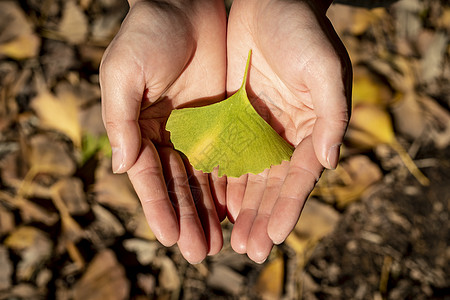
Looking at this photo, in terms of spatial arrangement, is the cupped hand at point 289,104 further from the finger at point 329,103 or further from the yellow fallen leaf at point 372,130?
the yellow fallen leaf at point 372,130

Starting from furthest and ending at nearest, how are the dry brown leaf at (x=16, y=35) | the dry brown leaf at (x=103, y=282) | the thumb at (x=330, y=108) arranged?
the dry brown leaf at (x=16, y=35) < the dry brown leaf at (x=103, y=282) < the thumb at (x=330, y=108)

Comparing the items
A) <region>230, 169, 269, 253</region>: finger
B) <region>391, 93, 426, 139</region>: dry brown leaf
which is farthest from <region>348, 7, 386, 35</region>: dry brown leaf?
<region>230, 169, 269, 253</region>: finger

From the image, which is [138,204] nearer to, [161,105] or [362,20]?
[161,105]

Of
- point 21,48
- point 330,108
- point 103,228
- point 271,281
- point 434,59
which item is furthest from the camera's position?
point 434,59

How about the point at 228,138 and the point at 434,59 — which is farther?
the point at 434,59

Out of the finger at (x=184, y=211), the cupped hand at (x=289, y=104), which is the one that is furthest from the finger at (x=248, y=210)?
the finger at (x=184, y=211)

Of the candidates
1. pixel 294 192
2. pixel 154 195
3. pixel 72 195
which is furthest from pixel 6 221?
pixel 294 192
